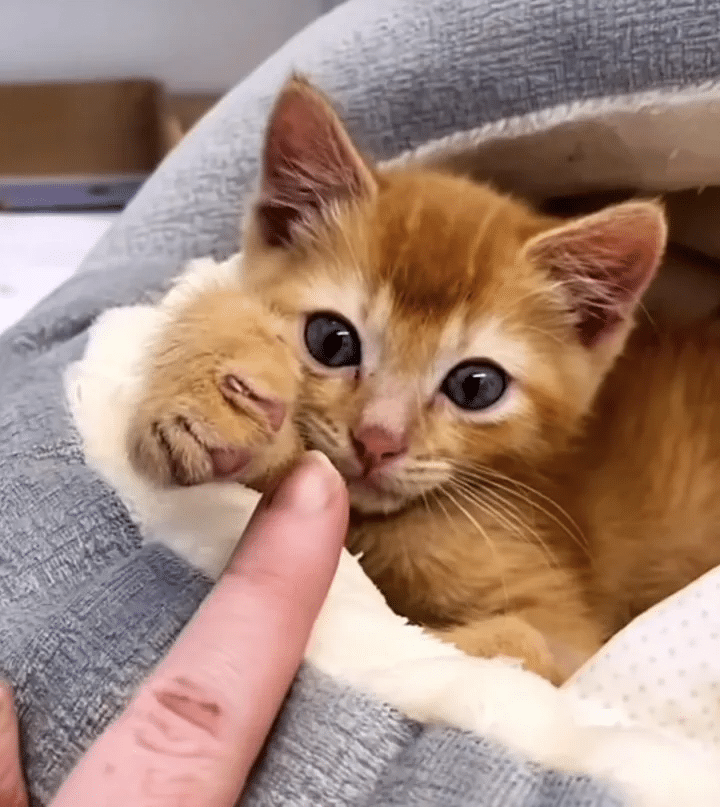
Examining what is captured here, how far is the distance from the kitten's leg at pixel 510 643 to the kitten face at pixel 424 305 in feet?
0.37

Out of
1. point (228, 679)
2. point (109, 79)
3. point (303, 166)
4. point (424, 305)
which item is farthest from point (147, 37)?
point (228, 679)

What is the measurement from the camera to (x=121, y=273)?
1.15m

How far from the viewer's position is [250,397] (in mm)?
733

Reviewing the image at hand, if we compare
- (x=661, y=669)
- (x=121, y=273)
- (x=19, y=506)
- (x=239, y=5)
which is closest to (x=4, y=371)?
(x=121, y=273)

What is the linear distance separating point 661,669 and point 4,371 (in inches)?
26.1

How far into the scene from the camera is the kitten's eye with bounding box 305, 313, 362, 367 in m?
0.86

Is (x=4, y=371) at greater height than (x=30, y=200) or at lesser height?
greater

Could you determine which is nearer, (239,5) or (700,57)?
(700,57)

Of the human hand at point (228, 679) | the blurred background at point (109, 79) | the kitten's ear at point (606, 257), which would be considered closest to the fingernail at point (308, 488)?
the human hand at point (228, 679)

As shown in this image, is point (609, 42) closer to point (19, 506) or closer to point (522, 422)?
point (522, 422)

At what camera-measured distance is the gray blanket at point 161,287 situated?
660mm

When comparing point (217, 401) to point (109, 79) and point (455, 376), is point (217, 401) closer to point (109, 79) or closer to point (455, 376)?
point (455, 376)

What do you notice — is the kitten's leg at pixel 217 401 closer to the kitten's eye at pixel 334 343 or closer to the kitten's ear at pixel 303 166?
the kitten's eye at pixel 334 343

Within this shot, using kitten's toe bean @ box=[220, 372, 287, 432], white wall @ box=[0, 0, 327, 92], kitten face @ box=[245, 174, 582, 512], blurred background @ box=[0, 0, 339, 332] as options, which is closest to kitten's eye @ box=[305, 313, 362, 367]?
kitten face @ box=[245, 174, 582, 512]
